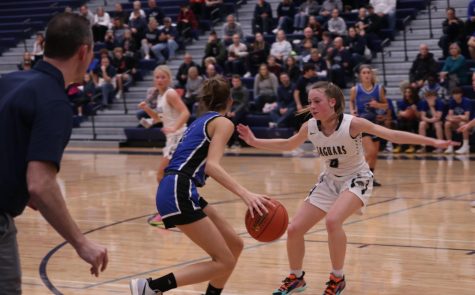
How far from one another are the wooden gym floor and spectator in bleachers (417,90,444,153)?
1906 millimetres

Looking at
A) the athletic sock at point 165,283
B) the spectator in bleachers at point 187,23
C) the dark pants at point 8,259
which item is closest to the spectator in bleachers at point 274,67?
the spectator in bleachers at point 187,23

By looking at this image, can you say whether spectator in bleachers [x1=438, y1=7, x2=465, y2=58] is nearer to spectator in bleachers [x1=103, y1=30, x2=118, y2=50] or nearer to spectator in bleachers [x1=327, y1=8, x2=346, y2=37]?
spectator in bleachers [x1=327, y1=8, x2=346, y2=37]

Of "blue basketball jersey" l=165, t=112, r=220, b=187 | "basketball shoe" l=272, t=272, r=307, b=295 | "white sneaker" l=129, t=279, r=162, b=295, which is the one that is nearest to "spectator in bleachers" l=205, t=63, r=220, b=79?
"basketball shoe" l=272, t=272, r=307, b=295

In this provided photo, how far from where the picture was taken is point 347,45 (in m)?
18.8

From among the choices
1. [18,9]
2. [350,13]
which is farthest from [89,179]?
[18,9]

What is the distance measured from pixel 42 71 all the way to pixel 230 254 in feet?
7.30

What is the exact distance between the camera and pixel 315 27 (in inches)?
763

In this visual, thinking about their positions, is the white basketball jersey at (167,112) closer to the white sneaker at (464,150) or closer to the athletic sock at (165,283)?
the athletic sock at (165,283)

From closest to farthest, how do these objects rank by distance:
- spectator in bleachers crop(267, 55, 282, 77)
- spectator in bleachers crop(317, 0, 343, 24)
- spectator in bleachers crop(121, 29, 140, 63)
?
spectator in bleachers crop(267, 55, 282, 77) < spectator in bleachers crop(317, 0, 343, 24) < spectator in bleachers crop(121, 29, 140, 63)

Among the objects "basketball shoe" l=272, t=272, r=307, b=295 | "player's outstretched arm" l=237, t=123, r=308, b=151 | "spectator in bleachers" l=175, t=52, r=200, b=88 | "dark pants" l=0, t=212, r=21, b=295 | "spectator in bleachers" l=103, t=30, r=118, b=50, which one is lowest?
"spectator in bleachers" l=175, t=52, r=200, b=88

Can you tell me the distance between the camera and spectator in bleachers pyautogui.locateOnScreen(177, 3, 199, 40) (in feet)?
73.8

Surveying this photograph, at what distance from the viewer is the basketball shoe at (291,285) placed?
593 cm

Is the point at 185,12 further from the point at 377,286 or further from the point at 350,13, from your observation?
the point at 377,286

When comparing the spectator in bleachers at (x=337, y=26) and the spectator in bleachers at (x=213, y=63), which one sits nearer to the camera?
the spectator in bleachers at (x=337, y=26)
